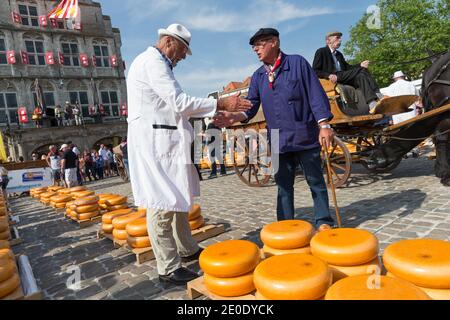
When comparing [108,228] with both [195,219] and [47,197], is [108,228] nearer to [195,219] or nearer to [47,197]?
[195,219]

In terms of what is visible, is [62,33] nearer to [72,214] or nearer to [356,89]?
[72,214]

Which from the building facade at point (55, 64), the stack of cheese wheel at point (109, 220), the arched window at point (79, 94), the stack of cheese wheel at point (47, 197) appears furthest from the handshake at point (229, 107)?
the arched window at point (79, 94)

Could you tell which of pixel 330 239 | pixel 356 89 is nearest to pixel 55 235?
pixel 330 239

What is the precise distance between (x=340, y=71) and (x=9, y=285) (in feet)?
18.8

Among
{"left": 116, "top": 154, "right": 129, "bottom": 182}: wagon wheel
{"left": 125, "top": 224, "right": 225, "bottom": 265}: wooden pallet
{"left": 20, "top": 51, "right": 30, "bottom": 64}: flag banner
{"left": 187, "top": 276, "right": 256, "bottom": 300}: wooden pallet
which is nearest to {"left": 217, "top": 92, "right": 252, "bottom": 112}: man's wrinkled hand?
{"left": 187, "top": 276, "right": 256, "bottom": 300}: wooden pallet

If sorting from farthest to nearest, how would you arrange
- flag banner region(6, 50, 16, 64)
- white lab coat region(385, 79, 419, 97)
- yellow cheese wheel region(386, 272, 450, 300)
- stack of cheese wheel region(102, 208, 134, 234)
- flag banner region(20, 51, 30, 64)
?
flag banner region(20, 51, 30, 64)
flag banner region(6, 50, 16, 64)
white lab coat region(385, 79, 419, 97)
stack of cheese wheel region(102, 208, 134, 234)
yellow cheese wheel region(386, 272, 450, 300)

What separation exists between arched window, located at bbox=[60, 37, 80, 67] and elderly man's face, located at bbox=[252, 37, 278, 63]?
27.3 metres

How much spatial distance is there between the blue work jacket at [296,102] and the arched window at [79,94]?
2628 centimetres

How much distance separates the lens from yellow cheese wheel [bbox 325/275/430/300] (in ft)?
4.33

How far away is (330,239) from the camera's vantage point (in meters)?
2.02

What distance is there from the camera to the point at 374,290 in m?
1.36

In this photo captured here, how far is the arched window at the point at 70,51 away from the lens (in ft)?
84.1

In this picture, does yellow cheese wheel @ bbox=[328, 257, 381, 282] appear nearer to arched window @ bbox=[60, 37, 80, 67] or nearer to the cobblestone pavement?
the cobblestone pavement

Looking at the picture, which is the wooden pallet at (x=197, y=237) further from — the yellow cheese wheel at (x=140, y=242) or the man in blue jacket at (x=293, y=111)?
the man in blue jacket at (x=293, y=111)
